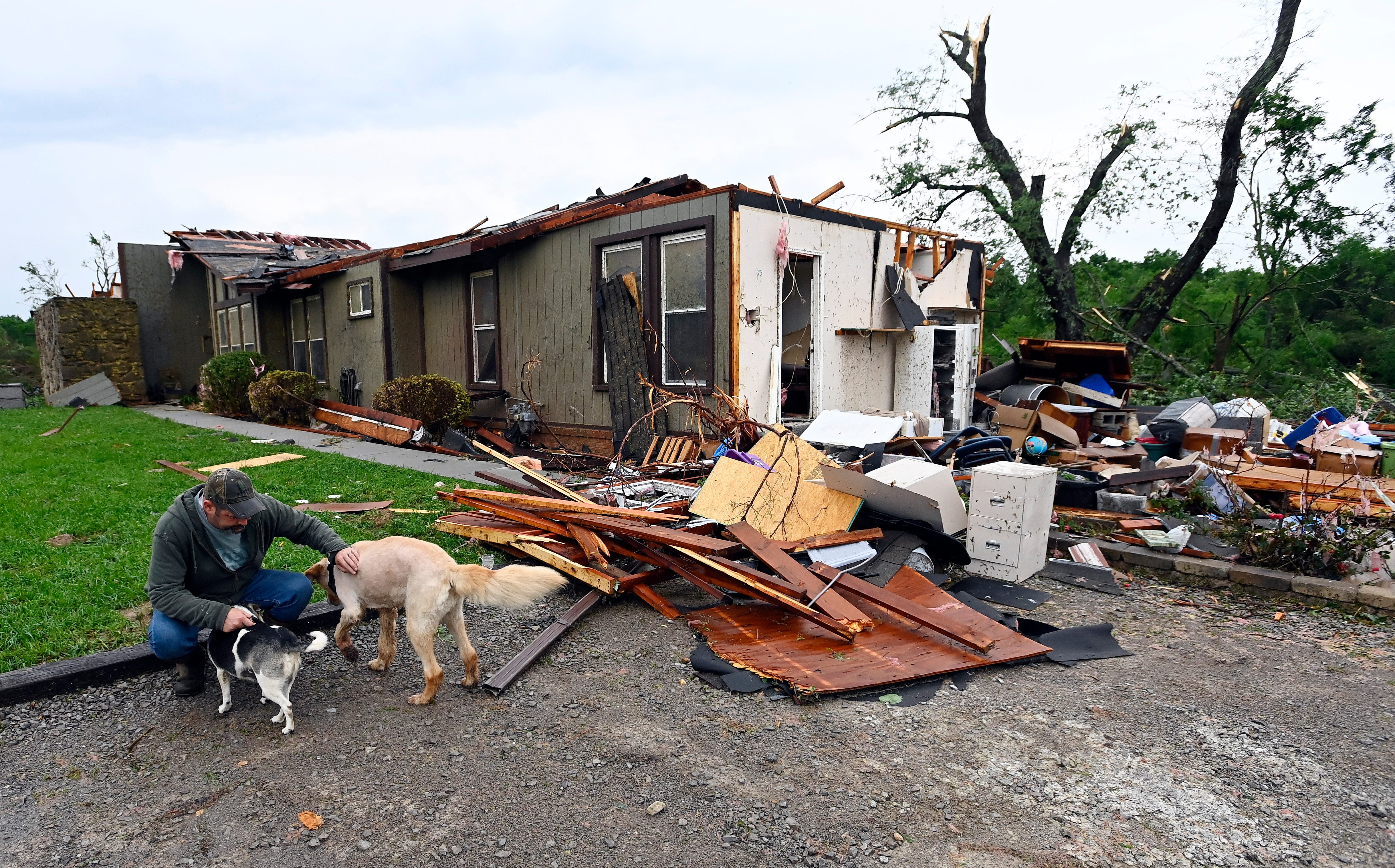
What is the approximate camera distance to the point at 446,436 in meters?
10.9

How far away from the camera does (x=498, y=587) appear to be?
3486 mm

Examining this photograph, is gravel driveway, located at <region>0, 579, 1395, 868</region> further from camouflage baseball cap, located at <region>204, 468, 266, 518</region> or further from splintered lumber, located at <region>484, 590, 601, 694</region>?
camouflage baseball cap, located at <region>204, 468, 266, 518</region>

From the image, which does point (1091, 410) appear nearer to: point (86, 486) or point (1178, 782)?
point (1178, 782)

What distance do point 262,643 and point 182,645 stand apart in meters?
0.55

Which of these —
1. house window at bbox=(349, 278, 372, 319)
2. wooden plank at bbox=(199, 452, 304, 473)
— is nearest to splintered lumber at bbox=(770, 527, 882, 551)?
wooden plank at bbox=(199, 452, 304, 473)

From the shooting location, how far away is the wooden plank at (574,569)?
4.80m

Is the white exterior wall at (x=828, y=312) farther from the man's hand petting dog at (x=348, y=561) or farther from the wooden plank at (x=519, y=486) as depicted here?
the man's hand petting dog at (x=348, y=561)

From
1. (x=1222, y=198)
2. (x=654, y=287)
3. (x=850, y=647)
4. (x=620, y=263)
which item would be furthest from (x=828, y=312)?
(x=1222, y=198)

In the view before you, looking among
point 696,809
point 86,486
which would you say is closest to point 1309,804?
point 696,809

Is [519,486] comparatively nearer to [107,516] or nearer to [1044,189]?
[107,516]

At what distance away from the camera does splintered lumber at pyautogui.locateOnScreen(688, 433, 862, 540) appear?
5.64 meters

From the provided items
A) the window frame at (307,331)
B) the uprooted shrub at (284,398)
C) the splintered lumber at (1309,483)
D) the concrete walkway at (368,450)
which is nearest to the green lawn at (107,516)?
the concrete walkway at (368,450)

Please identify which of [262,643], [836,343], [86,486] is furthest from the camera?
[836,343]

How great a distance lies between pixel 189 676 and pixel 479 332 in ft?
30.3
